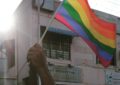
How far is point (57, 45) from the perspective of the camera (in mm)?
15820

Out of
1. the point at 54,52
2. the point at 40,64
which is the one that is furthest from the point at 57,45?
the point at 40,64

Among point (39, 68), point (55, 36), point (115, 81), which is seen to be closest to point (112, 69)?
point (115, 81)

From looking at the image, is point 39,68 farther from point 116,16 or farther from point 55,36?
point 116,16

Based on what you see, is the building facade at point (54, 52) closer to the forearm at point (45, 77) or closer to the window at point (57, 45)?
the window at point (57, 45)

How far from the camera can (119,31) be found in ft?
59.6

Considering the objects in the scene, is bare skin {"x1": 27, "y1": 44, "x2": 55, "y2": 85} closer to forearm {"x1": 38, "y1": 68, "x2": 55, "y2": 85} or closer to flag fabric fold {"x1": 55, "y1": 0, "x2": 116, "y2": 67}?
forearm {"x1": 38, "y1": 68, "x2": 55, "y2": 85}

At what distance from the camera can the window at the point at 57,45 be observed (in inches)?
607

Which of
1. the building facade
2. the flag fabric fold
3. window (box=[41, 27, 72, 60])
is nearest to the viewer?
the flag fabric fold

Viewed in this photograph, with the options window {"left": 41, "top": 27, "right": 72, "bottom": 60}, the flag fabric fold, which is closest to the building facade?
window {"left": 41, "top": 27, "right": 72, "bottom": 60}

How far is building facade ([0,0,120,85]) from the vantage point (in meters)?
14.4

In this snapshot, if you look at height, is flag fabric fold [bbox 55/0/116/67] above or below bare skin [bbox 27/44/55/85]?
above

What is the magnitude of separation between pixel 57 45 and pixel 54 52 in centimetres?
30

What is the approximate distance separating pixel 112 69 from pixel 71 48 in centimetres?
233

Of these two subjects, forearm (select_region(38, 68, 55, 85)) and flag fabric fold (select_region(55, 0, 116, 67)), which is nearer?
forearm (select_region(38, 68, 55, 85))
